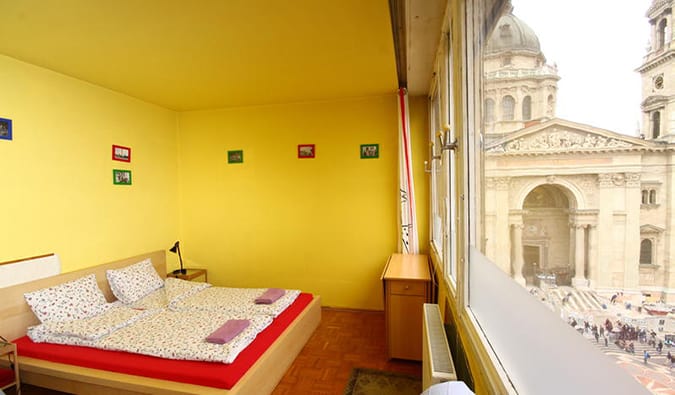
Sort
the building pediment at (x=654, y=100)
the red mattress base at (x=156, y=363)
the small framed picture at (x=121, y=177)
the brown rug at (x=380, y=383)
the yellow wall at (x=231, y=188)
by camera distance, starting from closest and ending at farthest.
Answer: the building pediment at (x=654, y=100) → the red mattress base at (x=156, y=363) → the brown rug at (x=380, y=383) → the yellow wall at (x=231, y=188) → the small framed picture at (x=121, y=177)

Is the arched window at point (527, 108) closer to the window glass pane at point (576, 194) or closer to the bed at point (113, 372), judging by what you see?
the window glass pane at point (576, 194)

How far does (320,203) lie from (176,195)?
207 cm

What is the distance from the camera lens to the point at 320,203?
3.94m

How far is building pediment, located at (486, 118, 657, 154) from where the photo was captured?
1.63ft

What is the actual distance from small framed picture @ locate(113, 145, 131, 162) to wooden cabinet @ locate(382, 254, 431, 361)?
10.4 feet

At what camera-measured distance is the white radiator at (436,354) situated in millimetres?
1337

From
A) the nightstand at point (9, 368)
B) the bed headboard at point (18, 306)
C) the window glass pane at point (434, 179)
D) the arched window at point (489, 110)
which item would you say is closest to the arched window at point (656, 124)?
the arched window at point (489, 110)

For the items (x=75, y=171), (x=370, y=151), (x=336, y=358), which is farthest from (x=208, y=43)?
(x=336, y=358)

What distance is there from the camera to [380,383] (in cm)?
236

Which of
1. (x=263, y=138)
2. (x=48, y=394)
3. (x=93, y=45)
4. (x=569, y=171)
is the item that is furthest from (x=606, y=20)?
(x=263, y=138)

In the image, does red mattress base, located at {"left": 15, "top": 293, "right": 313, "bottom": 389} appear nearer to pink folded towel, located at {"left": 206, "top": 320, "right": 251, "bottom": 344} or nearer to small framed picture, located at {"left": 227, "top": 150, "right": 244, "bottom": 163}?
pink folded towel, located at {"left": 206, "top": 320, "right": 251, "bottom": 344}

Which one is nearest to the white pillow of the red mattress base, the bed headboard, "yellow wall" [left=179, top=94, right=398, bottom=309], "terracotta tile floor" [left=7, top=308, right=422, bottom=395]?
the bed headboard

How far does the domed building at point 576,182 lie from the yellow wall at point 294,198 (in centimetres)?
266

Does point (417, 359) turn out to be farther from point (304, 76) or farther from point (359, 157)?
point (304, 76)
